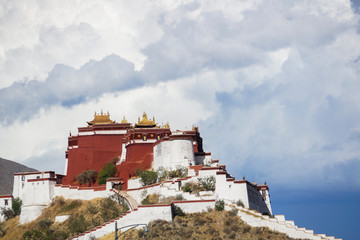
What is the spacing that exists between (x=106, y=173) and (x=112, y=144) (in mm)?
7125

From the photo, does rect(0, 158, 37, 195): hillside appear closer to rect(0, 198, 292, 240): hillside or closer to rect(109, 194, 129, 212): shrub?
rect(0, 198, 292, 240): hillside

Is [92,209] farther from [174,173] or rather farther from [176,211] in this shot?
[176,211]

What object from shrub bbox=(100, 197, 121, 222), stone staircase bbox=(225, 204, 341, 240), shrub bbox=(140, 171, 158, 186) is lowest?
stone staircase bbox=(225, 204, 341, 240)

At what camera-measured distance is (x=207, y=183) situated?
57125mm

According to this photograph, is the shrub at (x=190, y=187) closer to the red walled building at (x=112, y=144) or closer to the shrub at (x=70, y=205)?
the red walled building at (x=112, y=144)

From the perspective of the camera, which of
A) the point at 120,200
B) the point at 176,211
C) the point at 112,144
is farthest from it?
the point at 112,144

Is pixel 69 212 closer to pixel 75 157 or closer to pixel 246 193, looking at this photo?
pixel 75 157

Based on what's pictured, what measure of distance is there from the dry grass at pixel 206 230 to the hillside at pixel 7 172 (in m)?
84.1

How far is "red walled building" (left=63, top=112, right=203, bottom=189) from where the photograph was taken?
236 ft

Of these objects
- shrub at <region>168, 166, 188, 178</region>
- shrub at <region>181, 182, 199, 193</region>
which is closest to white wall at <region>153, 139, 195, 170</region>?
shrub at <region>168, 166, 188, 178</region>

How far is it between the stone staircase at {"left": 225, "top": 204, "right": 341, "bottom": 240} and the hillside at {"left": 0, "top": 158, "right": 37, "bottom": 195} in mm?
88623

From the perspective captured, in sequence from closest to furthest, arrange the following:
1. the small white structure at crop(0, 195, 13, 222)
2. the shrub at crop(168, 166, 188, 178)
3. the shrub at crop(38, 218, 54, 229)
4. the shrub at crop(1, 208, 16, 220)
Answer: the shrub at crop(168, 166, 188, 178), the shrub at crop(38, 218, 54, 229), the shrub at crop(1, 208, 16, 220), the small white structure at crop(0, 195, 13, 222)

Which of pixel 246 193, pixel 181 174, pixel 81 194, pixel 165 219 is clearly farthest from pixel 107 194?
pixel 246 193

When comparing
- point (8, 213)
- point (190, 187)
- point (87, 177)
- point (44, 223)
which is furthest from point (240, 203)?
point (8, 213)
